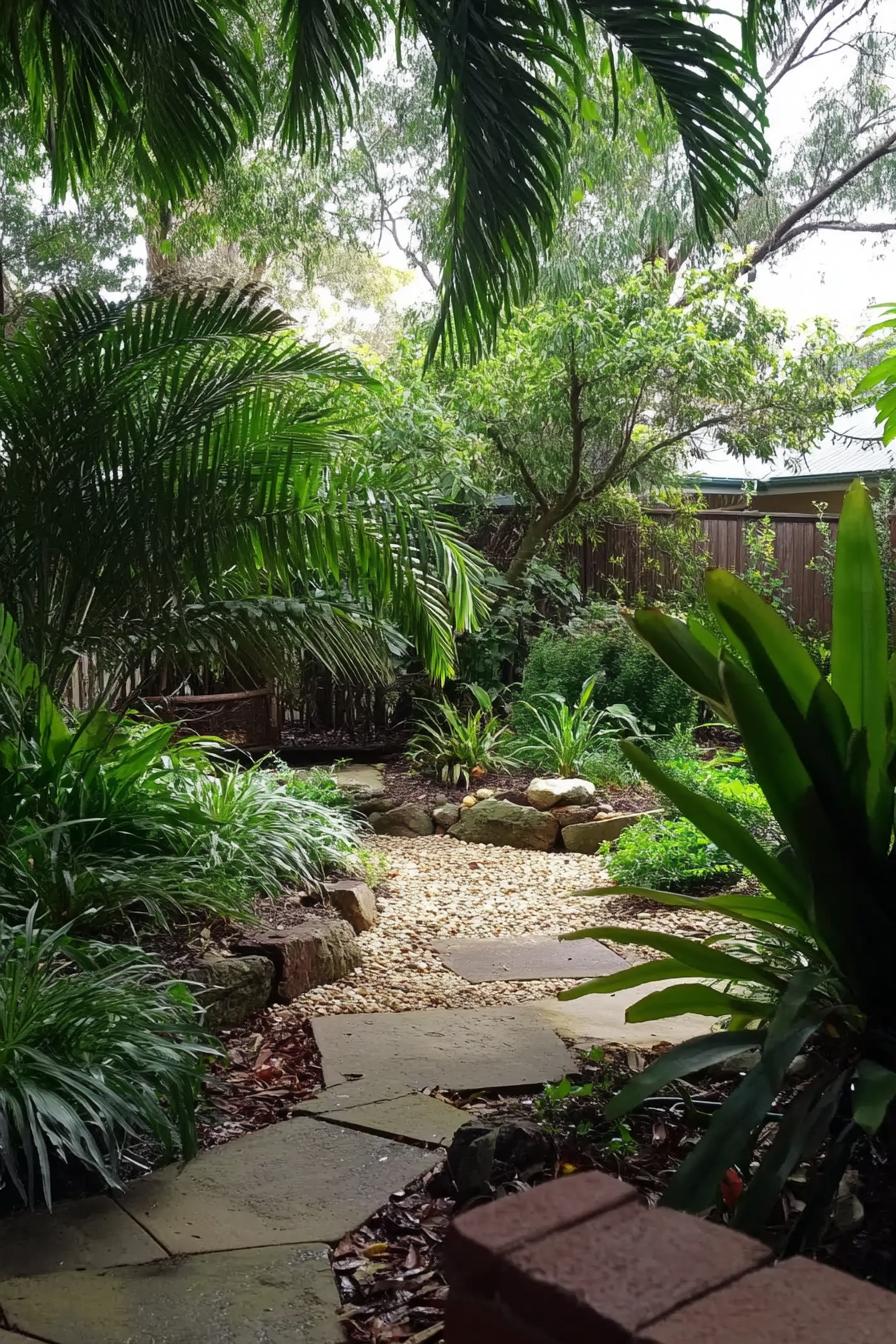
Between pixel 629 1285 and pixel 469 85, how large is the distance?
13.5 feet

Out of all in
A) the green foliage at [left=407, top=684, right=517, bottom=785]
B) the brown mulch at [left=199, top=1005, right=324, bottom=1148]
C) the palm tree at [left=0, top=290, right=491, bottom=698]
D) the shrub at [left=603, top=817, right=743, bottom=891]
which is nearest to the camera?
the brown mulch at [left=199, top=1005, right=324, bottom=1148]

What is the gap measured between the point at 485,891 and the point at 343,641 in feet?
5.44

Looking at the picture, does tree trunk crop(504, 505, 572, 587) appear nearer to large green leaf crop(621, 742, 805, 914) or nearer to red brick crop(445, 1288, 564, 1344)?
large green leaf crop(621, 742, 805, 914)

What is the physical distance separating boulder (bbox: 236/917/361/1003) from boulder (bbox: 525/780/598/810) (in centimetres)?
276

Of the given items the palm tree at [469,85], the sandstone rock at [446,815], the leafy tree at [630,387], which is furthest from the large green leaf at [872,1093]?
the leafy tree at [630,387]

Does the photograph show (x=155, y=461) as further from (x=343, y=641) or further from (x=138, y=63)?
(x=138, y=63)

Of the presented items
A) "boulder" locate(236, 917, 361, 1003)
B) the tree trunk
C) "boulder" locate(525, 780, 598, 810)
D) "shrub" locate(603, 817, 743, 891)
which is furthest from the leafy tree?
"boulder" locate(236, 917, 361, 1003)

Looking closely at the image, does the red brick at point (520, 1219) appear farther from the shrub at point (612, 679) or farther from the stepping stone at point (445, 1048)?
the shrub at point (612, 679)

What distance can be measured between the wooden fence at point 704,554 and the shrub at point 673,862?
4335mm

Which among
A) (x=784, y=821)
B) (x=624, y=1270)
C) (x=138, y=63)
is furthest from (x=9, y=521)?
(x=624, y=1270)

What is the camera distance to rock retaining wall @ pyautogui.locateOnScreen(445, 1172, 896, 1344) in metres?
0.57

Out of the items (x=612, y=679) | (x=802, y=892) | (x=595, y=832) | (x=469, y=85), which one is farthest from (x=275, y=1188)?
(x=612, y=679)

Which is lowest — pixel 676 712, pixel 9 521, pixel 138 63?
pixel 676 712

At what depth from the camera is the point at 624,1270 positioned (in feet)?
2.02
